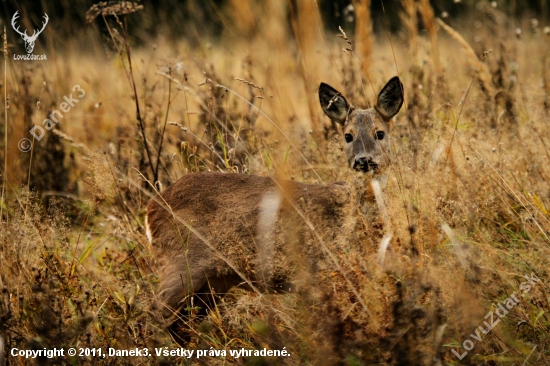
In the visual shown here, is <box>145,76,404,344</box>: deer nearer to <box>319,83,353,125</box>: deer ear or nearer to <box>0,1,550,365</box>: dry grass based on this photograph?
<box>0,1,550,365</box>: dry grass

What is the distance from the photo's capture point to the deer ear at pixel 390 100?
13.4ft

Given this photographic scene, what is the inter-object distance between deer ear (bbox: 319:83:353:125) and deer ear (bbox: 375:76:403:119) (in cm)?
21

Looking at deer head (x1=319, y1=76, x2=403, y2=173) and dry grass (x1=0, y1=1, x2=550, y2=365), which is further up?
deer head (x1=319, y1=76, x2=403, y2=173)

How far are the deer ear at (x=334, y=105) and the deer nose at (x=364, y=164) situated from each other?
561 millimetres

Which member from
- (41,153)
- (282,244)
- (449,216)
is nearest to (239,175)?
(282,244)

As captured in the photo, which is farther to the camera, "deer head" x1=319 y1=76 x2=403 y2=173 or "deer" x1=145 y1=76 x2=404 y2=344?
"deer head" x1=319 y1=76 x2=403 y2=173

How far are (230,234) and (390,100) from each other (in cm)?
149

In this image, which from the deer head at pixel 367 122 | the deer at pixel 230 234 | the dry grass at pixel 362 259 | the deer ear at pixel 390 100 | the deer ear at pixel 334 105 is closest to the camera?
the dry grass at pixel 362 259

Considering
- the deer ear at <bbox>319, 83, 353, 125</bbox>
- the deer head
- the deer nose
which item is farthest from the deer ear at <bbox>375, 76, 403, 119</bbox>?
the deer nose

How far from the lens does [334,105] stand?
14.0 ft

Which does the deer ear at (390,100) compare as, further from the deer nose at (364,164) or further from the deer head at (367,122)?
the deer nose at (364,164)

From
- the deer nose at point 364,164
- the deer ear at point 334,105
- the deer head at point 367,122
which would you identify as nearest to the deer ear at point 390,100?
the deer head at point 367,122

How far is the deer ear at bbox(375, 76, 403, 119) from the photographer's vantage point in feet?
13.4

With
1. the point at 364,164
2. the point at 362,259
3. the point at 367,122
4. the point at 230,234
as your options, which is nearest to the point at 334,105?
the point at 367,122
